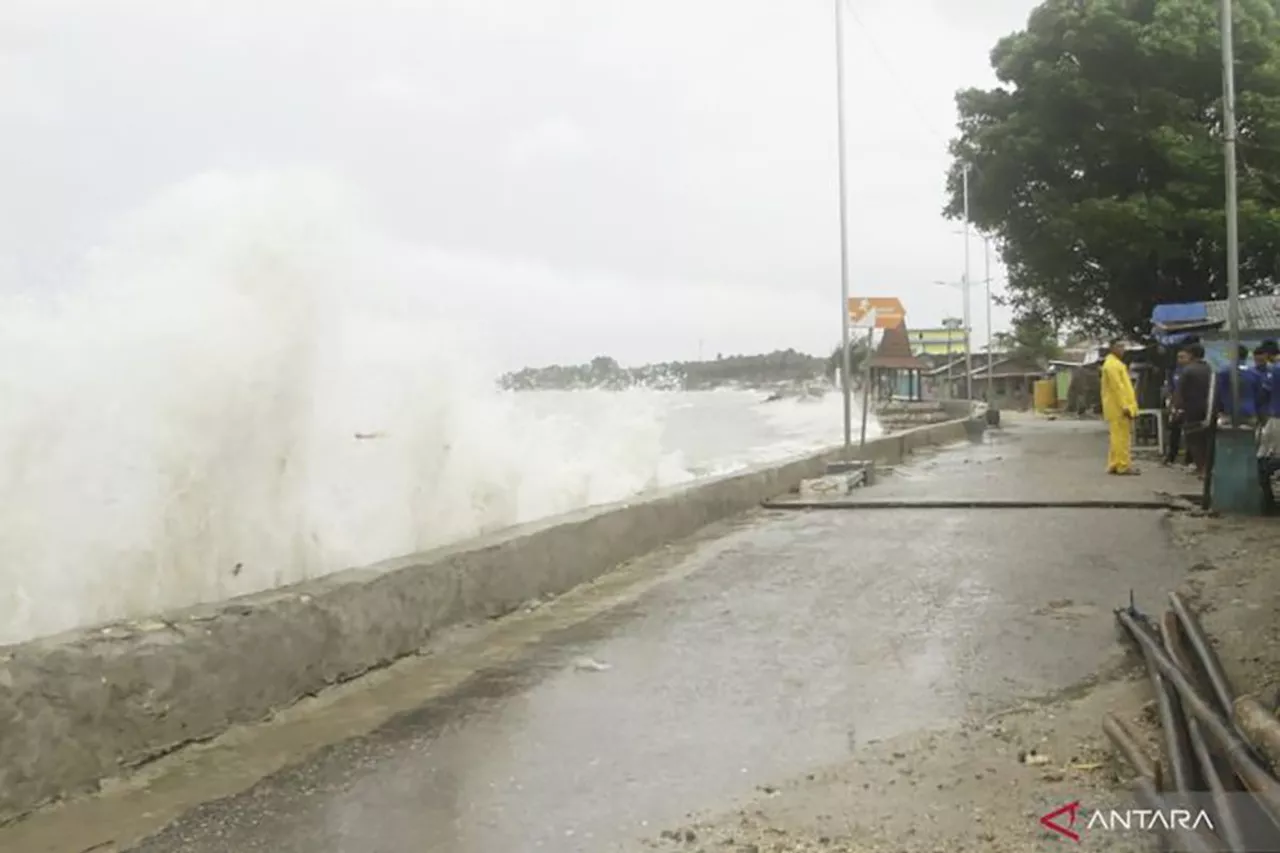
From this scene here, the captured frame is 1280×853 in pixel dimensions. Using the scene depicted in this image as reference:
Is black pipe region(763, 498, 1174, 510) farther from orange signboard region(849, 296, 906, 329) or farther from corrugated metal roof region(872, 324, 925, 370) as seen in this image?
corrugated metal roof region(872, 324, 925, 370)

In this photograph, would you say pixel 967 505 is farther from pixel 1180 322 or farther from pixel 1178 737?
pixel 1178 737

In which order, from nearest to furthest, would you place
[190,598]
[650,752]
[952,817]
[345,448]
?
[952,817] → [650,752] → [190,598] → [345,448]

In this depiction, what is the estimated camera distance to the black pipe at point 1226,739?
2651 millimetres

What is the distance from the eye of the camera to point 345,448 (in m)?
13.1

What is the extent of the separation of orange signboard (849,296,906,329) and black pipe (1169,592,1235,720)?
8.79 metres

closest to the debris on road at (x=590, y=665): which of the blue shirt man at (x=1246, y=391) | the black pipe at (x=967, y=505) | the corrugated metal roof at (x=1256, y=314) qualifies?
the black pipe at (x=967, y=505)

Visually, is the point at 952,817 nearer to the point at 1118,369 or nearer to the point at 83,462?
the point at 83,462

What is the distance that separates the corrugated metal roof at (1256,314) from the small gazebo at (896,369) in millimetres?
20111

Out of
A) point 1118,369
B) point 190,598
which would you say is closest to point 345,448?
point 190,598

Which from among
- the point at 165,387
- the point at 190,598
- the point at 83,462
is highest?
the point at 165,387

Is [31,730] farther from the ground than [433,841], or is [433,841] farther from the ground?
[31,730]

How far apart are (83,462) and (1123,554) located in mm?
8094

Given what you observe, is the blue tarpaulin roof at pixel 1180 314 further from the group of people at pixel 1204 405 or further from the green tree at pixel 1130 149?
the green tree at pixel 1130 149

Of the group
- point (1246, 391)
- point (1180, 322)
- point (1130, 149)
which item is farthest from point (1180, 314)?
point (1130, 149)
